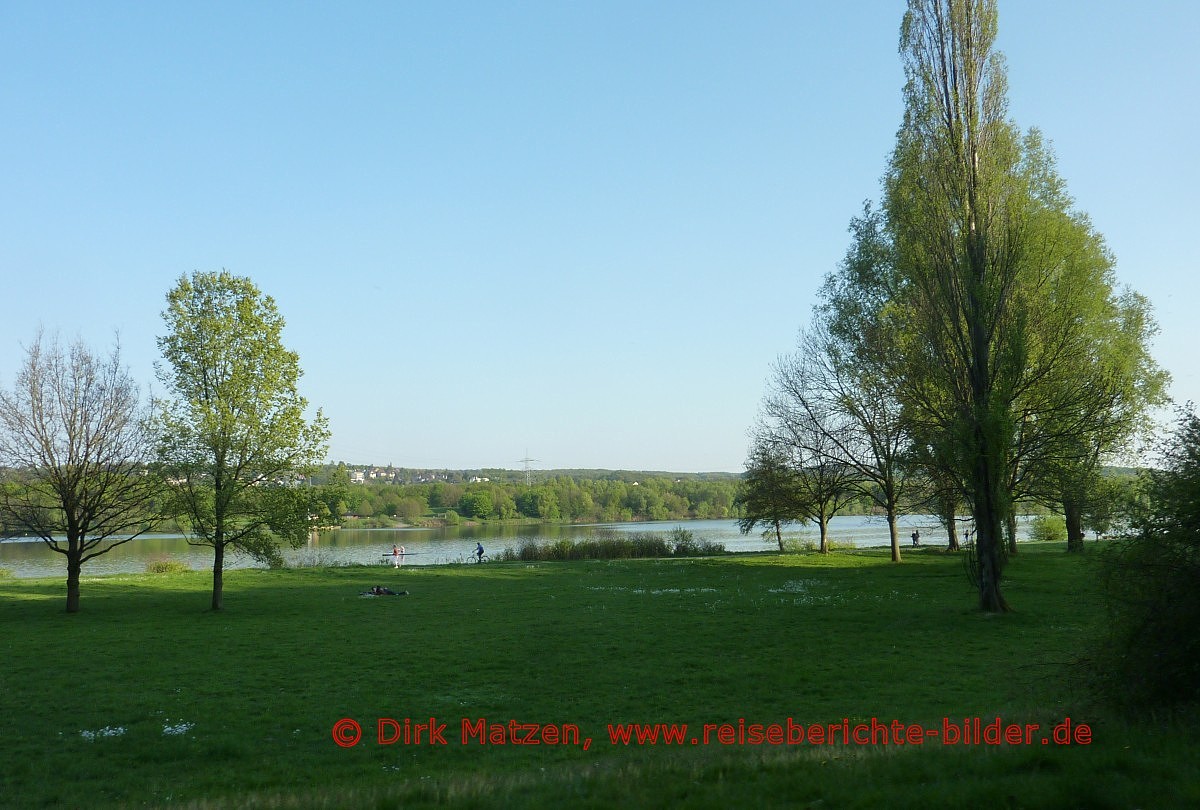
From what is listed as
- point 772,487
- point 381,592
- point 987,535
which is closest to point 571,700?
point 987,535

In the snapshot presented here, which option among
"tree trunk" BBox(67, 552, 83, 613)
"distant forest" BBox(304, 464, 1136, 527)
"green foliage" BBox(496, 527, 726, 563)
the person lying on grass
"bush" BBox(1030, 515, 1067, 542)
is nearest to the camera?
"tree trunk" BBox(67, 552, 83, 613)

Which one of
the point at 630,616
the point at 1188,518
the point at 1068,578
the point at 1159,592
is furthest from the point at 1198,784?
the point at 1068,578

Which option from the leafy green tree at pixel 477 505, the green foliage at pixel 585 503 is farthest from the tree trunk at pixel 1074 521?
the leafy green tree at pixel 477 505

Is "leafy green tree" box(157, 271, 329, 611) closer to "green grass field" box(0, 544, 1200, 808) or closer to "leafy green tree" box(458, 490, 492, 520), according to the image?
"green grass field" box(0, 544, 1200, 808)

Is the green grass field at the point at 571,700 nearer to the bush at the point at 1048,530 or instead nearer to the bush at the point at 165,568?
the bush at the point at 165,568

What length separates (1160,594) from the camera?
8.44 metres

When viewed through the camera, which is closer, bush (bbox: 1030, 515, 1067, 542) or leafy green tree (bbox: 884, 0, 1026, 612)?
leafy green tree (bbox: 884, 0, 1026, 612)

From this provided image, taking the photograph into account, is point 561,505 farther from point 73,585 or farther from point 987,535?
point 987,535

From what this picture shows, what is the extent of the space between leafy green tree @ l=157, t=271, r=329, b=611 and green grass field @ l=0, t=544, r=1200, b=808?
2.82 metres

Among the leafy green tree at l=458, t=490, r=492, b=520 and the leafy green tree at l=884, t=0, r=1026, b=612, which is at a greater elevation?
the leafy green tree at l=884, t=0, r=1026, b=612

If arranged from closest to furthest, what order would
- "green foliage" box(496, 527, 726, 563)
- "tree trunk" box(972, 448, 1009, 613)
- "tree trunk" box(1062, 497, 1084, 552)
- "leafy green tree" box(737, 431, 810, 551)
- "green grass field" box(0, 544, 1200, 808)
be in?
"green grass field" box(0, 544, 1200, 808), "tree trunk" box(972, 448, 1009, 613), "tree trunk" box(1062, 497, 1084, 552), "leafy green tree" box(737, 431, 810, 551), "green foliage" box(496, 527, 726, 563)

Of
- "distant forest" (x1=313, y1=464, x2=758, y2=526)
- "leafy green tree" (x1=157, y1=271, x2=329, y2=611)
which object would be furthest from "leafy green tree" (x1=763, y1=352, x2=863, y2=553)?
"distant forest" (x1=313, y1=464, x2=758, y2=526)

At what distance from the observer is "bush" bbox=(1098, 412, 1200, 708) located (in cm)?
819

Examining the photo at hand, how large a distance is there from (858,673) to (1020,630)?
634 cm
